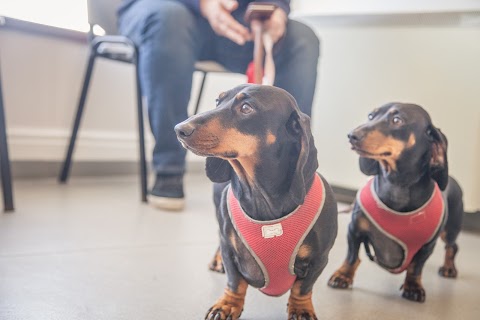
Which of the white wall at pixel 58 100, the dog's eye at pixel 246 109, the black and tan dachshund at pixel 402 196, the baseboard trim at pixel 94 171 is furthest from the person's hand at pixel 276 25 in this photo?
the white wall at pixel 58 100

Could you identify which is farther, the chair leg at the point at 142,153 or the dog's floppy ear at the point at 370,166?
the chair leg at the point at 142,153

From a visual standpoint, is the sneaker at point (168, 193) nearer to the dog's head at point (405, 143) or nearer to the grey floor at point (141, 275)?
the grey floor at point (141, 275)

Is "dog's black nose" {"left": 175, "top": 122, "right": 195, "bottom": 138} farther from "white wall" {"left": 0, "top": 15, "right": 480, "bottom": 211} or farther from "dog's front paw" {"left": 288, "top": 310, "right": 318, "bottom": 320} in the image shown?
"white wall" {"left": 0, "top": 15, "right": 480, "bottom": 211}

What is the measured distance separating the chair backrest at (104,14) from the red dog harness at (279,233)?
4.83ft

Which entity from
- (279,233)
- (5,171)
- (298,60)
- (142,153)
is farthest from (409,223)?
(5,171)

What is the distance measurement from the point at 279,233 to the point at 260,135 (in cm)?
18

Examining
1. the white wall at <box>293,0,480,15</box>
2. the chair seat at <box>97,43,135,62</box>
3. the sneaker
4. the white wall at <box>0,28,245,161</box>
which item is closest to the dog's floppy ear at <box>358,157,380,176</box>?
the sneaker

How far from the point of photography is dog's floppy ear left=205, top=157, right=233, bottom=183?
97cm

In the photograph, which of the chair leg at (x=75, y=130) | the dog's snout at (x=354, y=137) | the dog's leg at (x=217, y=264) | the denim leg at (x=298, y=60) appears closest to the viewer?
the dog's snout at (x=354, y=137)

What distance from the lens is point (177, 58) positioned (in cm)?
175

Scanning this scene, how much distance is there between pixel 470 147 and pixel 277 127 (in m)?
1.42

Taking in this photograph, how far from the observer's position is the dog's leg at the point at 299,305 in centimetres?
97

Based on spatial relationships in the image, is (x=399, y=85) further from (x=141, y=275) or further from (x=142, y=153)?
(x=141, y=275)

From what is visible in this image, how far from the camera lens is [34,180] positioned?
244 cm
